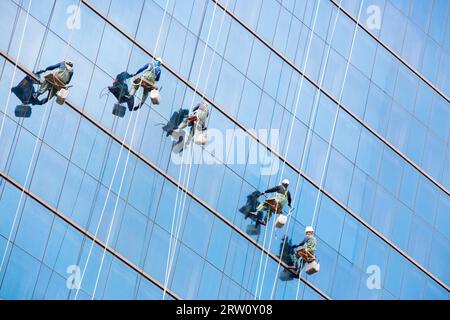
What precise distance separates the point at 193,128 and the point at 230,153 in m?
1.77

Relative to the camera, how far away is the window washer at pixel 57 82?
51469 mm

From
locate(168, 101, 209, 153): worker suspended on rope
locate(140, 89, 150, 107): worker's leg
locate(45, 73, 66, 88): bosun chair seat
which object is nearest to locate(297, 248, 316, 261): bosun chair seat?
locate(168, 101, 209, 153): worker suspended on rope

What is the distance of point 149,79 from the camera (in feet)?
176

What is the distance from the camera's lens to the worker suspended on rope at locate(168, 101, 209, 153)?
54438 mm

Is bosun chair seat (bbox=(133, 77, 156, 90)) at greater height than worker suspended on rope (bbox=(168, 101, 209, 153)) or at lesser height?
greater

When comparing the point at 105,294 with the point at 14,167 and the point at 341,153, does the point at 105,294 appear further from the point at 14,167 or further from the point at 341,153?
the point at 341,153

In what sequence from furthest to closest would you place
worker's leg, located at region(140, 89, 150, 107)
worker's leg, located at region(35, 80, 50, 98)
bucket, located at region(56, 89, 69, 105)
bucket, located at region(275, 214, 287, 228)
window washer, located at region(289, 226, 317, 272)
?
window washer, located at region(289, 226, 317, 272) → bucket, located at region(275, 214, 287, 228) → worker's leg, located at region(140, 89, 150, 107) → bucket, located at region(56, 89, 69, 105) → worker's leg, located at region(35, 80, 50, 98)

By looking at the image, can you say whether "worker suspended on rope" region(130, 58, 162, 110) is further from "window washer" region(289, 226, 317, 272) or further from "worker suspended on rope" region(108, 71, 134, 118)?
"window washer" region(289, 226, 317, 272)

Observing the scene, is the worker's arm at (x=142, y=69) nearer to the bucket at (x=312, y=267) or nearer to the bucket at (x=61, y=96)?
the bucket at (x=61, y=96)

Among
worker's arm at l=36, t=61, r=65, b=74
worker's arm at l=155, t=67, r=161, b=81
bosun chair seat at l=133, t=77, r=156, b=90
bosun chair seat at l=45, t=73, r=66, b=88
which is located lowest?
bosun chair seat at l=45, t=73, r=66, b=88

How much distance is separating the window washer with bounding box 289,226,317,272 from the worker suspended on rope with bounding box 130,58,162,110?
718 centimetres

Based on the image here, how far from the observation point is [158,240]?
2085 inches

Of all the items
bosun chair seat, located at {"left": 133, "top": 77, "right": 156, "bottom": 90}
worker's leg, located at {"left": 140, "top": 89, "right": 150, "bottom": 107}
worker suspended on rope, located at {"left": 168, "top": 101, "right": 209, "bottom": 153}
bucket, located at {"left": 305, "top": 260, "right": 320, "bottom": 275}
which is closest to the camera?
bosun chair seat, located at {"left": 133, "top": 77, "right": 156, "bottom": 90}

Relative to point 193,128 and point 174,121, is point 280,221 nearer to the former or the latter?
point 193,128
